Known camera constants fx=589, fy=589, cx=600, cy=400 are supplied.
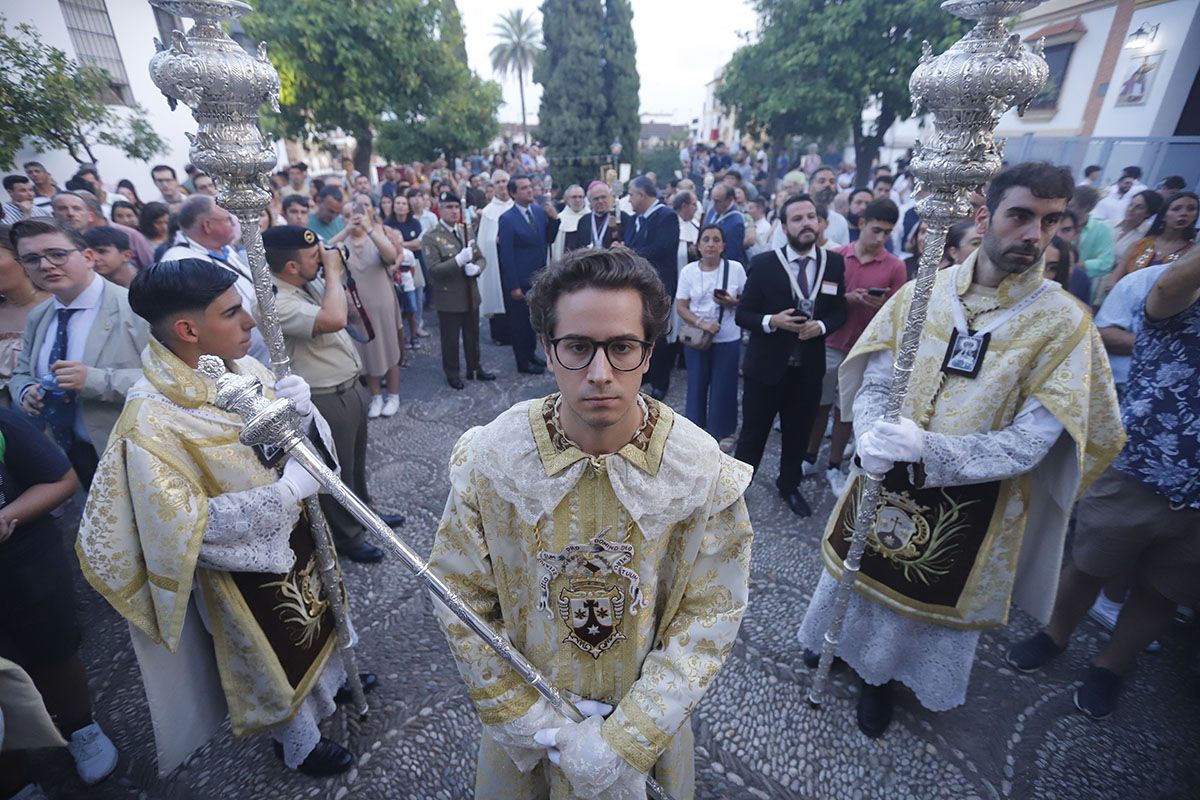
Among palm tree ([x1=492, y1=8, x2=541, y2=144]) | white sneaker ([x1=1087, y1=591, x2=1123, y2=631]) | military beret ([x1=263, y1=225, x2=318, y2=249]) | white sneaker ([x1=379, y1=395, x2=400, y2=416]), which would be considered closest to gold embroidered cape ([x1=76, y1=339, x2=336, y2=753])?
military beret ([x1=263, y1=225, x2=318, y2=249])

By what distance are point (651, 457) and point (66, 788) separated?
3.43 metres

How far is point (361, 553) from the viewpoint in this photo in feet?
14.3

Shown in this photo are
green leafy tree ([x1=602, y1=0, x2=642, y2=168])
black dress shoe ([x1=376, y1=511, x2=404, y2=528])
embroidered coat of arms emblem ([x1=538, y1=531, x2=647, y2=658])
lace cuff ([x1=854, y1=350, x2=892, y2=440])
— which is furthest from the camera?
green leafy tree ([x1=602, y1=0, x2=642, y2=168])

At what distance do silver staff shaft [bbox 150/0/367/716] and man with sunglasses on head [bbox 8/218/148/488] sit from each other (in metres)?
1.68

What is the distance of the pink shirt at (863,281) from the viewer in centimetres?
493

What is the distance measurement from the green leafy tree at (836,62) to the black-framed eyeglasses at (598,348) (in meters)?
18.9

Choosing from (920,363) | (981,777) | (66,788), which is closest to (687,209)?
(920,363)

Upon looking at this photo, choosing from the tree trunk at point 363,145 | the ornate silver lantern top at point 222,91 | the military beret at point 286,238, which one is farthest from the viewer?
the tree trunk at point 363,145

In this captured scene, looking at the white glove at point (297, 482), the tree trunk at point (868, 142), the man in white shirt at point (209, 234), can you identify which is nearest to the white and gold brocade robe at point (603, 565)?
the white glove at point (297, 482)

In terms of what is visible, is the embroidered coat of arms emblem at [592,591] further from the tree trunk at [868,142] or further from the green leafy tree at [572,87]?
the green leafy tree at [572,87]

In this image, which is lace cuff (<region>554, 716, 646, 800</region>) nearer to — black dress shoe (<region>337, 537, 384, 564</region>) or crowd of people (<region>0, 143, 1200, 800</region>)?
crowd of people (<region>0, 143, 1200, 800</region>)

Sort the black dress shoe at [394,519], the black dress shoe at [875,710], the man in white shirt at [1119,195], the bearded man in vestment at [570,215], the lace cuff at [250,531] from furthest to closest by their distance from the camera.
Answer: the man in white shirt at [1119,195] → the bearded man in vestment at [570,215] → the black dress shoe at [394,519] → the black dress shoe at [875,710] → the lace cuff at [250,531]

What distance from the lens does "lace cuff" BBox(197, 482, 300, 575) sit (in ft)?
7.47

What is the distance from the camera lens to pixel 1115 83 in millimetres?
16188
